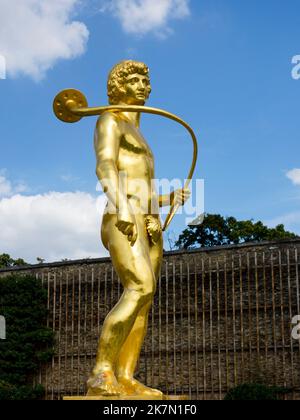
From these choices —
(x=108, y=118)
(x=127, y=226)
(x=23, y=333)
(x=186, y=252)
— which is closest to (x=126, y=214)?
(x=127, y=226)

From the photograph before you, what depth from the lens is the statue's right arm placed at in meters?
4.73

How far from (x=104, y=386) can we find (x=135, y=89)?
6.72 feet

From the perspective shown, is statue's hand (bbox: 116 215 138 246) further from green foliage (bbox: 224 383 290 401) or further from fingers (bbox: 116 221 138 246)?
green foliage (bbox: 224 383 290 401)

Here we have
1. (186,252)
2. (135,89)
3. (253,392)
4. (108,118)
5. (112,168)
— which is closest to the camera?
(112,168)

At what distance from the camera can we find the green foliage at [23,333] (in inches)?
535

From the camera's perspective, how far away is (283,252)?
12.3 meters

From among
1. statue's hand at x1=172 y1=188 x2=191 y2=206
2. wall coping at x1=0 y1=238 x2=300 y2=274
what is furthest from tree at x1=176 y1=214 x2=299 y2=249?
statue's hand at x1=172 y1=188 x2=191 y2=206

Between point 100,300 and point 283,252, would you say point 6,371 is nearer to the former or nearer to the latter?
point 100,300

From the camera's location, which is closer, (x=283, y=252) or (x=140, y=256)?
(x=140, y=256)

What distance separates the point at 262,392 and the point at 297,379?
72 cm

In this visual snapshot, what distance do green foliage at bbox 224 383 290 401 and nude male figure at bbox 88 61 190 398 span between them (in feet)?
22.4

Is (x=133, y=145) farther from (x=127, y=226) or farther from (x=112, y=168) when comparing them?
(x=127, y=226)

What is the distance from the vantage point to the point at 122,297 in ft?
15.7
